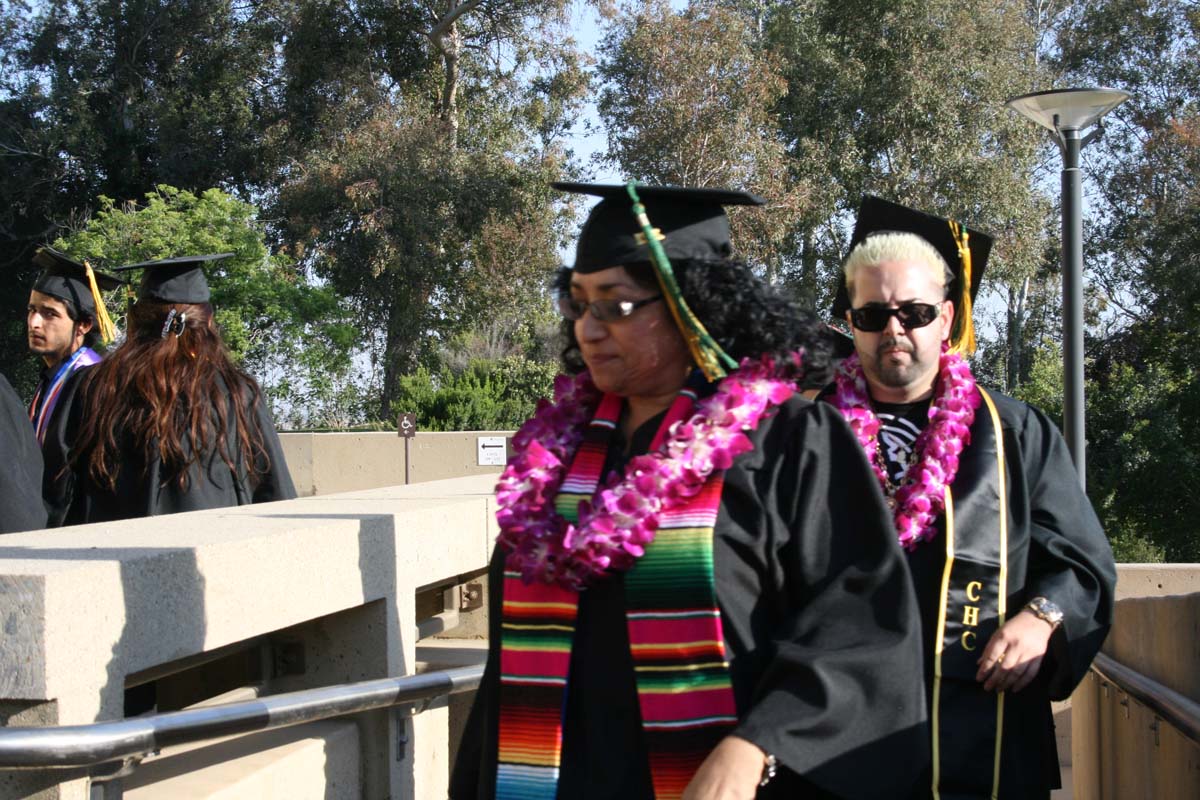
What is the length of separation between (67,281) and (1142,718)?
4.80 m

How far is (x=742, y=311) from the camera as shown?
85.3 inches

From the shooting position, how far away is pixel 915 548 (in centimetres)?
291

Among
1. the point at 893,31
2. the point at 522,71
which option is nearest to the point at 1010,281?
the point at 893,31

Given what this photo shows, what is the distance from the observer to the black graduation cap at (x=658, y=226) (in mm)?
2180

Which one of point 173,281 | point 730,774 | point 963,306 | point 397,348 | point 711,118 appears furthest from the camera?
point 397,348

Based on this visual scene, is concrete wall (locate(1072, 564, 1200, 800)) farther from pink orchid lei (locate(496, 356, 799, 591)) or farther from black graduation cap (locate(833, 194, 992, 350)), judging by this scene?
pink orchid lei (locate(496, 356, 799, 591))

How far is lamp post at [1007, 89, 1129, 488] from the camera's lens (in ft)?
28.4

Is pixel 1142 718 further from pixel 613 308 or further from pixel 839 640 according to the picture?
pixel 613 308

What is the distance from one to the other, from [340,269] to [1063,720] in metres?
23.9

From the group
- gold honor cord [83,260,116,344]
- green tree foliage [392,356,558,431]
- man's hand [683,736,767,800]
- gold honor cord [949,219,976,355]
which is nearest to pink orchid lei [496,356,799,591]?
man's hand [683,736,767,800]

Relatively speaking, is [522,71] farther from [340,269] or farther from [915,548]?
[915,548]

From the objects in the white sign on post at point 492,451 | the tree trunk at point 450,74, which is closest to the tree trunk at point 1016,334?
the tree trunk at point 450,74

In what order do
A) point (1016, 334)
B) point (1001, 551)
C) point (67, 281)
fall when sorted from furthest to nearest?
point (1016, 334) < point (67, 281) < point (1001, 551)

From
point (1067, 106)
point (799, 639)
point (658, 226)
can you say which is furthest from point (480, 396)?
point (799, 639)
